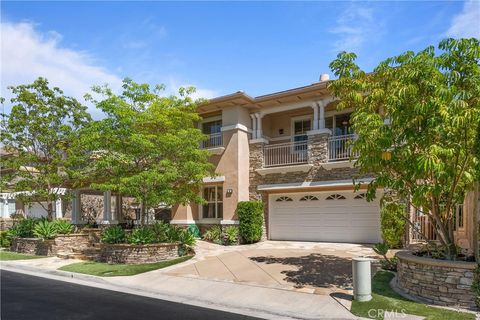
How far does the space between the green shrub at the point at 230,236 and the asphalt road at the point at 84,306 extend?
7.81m

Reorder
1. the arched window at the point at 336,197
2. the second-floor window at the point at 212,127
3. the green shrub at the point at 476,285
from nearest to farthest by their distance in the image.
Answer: the green shrub at the point at 476,285, the arched window at the point at 336,197, the second-floor window at the point at 212,127

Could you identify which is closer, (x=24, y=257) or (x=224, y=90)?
(x=24, y=257)

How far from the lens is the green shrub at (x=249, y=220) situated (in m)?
Result: 17.2

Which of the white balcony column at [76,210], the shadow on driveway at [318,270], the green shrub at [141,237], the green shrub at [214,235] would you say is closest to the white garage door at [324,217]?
the green shrub at [214,235]

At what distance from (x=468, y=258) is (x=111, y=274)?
9842 mm

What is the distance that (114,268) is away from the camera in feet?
41.4

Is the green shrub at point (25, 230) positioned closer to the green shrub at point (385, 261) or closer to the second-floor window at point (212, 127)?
the second-floor window at point (212, 127)

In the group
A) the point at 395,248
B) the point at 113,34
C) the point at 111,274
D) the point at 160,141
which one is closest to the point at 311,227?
the point at 395,248

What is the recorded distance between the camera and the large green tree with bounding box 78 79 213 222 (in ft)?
44.7

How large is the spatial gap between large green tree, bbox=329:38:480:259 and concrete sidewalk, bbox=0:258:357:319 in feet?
10.1

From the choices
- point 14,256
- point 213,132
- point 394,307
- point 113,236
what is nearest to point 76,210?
point 14,256

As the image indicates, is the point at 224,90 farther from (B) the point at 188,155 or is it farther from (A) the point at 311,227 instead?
(A) the point at 311,227

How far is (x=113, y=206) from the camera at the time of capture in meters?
27.1

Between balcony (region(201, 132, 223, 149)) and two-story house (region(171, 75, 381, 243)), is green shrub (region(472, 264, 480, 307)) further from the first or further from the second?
balcony (region(201, 132, 223, 149))
